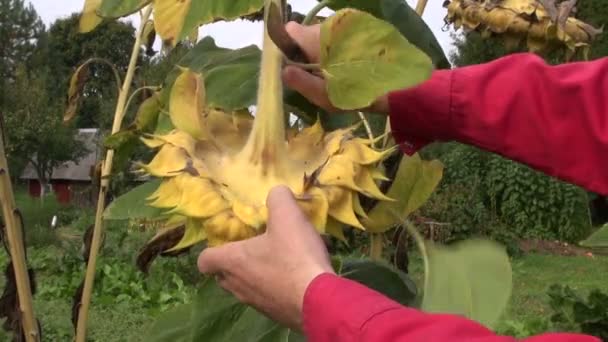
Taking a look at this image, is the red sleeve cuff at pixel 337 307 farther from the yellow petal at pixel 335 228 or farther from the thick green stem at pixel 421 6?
the thick green stem at pixel 421 6

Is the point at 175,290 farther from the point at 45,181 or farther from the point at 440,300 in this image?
the point at 45,181

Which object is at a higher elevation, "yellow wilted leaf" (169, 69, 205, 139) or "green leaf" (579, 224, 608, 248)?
"yellow wilted leaf" (169, 69, 205, 139)

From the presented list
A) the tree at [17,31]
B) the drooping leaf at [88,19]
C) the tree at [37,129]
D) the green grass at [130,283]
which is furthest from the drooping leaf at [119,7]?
the tree at [17,31]

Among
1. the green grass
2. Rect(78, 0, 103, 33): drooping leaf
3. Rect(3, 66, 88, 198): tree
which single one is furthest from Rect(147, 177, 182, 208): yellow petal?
Rect(3, 66, 88, 198): tree

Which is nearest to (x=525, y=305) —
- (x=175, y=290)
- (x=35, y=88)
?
(x=175, y=290)

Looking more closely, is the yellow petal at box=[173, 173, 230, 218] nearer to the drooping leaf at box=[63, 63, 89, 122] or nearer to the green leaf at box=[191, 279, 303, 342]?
the green leaf at box=[191, 279, 303, 342]

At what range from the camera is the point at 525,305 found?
17.1 feet

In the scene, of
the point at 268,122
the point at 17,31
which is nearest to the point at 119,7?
the point at 268,122

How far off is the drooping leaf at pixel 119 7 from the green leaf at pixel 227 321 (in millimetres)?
162

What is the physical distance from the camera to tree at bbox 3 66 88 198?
13211 millimetres

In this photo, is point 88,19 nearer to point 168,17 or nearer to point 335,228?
point 168,17

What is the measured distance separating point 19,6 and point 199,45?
21228mm

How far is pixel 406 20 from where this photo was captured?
25.7 inches

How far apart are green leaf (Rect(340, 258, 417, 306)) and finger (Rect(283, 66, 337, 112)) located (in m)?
0.12
